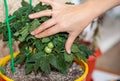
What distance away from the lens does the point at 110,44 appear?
99.0 inches

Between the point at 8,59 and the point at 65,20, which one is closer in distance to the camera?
the point at 65,20

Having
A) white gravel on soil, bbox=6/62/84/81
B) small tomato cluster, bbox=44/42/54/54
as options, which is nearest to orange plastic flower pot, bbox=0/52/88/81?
white gravel on soil, bbox=6/62/84/81

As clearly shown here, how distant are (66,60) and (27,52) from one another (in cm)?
13

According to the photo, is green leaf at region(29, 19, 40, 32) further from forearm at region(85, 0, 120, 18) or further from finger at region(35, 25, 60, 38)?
forearm at region(85, 0, 120, 18)

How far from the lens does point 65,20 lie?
69 centimetres

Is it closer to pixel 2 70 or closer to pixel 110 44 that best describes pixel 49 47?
pixel 2 70

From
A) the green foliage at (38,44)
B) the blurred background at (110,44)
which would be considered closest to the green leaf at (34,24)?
the green foliage at (38,44)

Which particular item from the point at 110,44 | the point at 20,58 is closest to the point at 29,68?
the point at 20,58

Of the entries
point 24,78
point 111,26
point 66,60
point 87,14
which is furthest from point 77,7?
point 111,26

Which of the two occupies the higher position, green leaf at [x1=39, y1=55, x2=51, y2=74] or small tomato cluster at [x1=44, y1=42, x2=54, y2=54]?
small tomato cluster at [x1=44, y1=42, x2=54, y2=54]

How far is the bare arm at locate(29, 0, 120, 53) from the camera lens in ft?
2.27

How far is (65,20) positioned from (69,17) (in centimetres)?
1

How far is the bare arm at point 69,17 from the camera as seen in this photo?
0.69 metres

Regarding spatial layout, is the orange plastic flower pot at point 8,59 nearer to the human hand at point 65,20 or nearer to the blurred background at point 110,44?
the human hand at point 65,20
